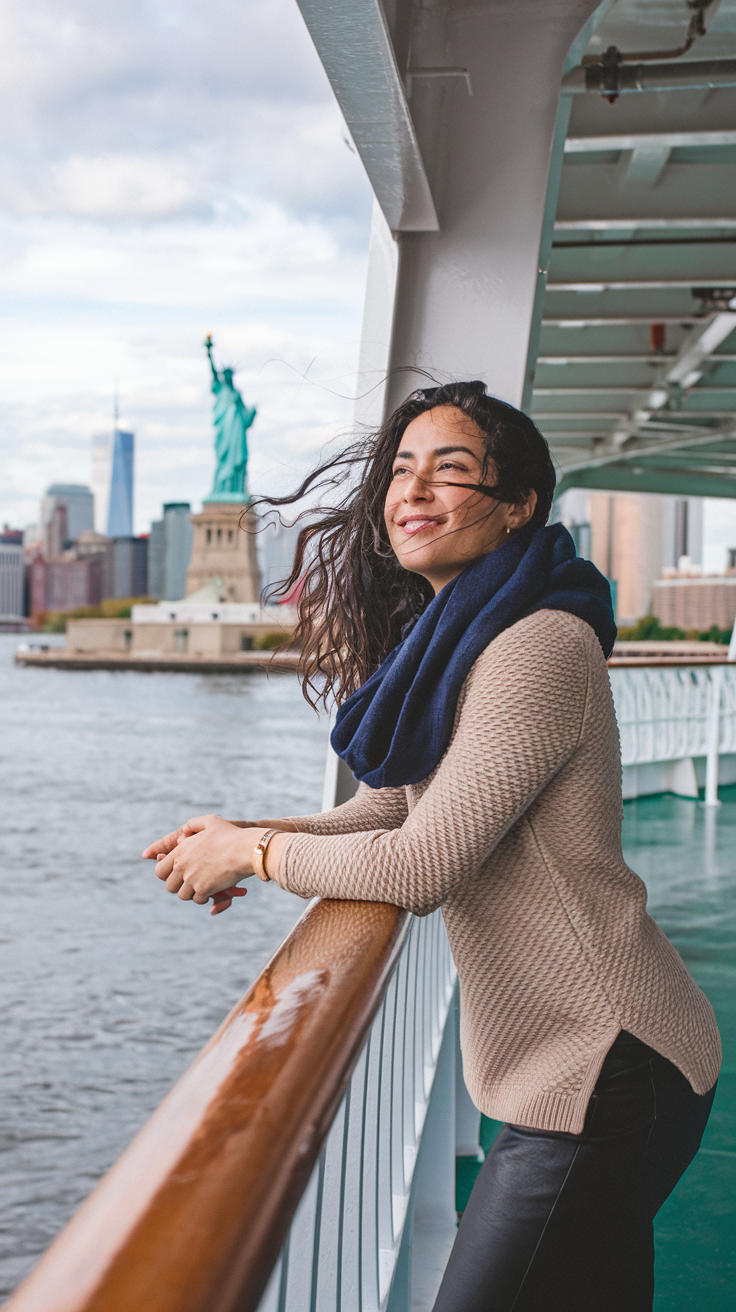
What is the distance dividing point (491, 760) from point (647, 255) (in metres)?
3.92

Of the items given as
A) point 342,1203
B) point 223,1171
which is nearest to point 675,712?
point 342,1203

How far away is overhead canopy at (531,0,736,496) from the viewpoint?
8.66 ft

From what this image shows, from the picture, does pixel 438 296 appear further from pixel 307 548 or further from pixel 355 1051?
pixel 355 1051

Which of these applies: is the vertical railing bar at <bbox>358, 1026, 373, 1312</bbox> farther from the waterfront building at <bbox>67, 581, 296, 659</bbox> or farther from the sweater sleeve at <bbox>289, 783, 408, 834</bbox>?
the waterfront building at <bbox>67, 581, 296, 659</bbox>

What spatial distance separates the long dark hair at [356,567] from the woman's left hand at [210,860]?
354 millimetres

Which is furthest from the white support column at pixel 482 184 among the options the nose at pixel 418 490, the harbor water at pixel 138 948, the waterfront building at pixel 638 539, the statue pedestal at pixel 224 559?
the waterfront building at pixel 638 539

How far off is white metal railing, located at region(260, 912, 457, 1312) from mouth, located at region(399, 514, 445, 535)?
47cm

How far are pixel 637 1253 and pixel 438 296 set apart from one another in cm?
174

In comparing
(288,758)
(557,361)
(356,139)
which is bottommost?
(288,758)

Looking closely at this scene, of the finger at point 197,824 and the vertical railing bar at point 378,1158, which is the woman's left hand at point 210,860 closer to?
the finger at point 197,824

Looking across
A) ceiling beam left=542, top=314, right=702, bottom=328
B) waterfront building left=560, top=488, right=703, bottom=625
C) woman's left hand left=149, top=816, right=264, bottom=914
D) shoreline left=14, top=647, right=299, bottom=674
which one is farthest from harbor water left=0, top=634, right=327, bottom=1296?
waterfront building left=560, top=488, right=703, bottom=625

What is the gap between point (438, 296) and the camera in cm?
221

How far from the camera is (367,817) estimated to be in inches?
51.1

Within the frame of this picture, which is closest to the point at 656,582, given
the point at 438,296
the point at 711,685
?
the point at 711,685
